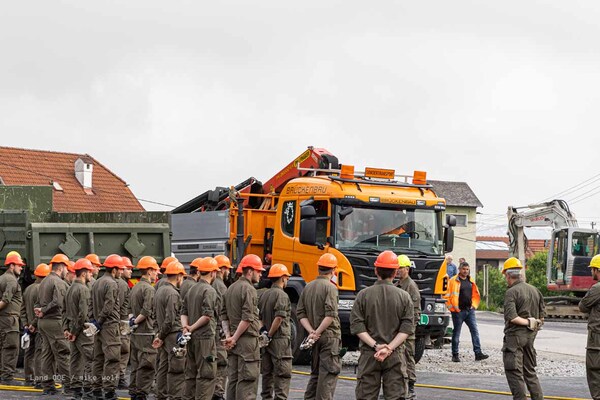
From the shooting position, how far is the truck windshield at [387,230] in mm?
18000

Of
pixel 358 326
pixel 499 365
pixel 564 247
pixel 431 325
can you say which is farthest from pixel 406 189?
pixel 564 247

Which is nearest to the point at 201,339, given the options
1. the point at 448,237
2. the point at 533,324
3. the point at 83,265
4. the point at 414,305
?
the point at 83,265

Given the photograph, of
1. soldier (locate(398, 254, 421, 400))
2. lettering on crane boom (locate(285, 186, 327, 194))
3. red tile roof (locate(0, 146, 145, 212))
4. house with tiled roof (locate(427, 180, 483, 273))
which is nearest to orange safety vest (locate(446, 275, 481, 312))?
lettering on crane boom (locate(285, 186, 327, 194))

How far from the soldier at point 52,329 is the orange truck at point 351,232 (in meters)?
4.46

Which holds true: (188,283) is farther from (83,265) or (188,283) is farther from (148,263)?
(83,265)

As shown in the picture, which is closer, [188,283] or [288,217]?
[188,283]

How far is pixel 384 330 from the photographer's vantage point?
1023 centimetres

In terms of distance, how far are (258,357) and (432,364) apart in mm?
8171

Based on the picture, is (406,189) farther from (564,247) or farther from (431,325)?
(564,247)

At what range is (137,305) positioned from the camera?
1417cm

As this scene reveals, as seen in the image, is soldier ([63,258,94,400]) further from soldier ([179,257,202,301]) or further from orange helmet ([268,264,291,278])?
orange helmet ([268,264,291,278])

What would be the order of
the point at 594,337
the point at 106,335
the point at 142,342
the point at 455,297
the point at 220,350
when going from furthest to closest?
the point at 455,297 → the point at 106,335 → the point at 142,342 → the point at 220,350 → the point at 594,337

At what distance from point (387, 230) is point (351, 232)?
0.65 metres

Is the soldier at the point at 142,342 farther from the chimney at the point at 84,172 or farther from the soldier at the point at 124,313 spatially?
the chimney at the point at 84,172
